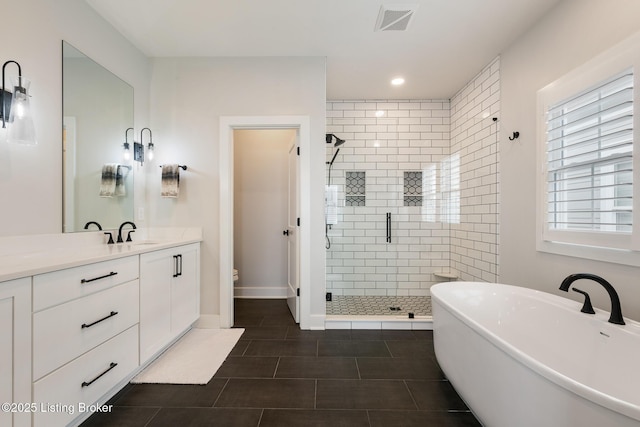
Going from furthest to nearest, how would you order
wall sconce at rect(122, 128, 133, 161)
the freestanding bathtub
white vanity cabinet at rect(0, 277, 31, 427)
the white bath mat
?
wall sconce at rect(122, 128, 133, 161) < the white bath mat < white vanity cabinet at rect(0, 277, 31, 427) < the freestanding bathtub

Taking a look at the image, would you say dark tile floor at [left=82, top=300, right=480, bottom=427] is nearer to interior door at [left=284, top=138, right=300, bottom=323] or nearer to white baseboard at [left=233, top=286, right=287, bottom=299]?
interior door at [left=284, top=138, right=300, bottom=323]

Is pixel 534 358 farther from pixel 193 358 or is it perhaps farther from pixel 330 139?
pixel 330 139

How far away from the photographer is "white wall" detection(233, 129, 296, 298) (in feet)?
12.6

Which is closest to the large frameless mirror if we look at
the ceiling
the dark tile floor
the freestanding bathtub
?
the ceiling

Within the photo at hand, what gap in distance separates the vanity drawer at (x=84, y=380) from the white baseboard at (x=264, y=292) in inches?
79.4

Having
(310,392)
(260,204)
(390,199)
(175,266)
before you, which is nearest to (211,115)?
(260,204)

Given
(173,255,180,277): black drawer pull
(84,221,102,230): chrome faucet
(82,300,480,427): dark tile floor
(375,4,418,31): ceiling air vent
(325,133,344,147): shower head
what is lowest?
(82,300,480,427): dark tile floor

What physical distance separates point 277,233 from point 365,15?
2.74 meters

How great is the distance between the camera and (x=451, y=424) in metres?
1.50

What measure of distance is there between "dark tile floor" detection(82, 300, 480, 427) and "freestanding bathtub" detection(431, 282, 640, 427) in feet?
0.88

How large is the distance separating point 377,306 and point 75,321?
2.81 m

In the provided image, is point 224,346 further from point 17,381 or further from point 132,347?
point 17,381

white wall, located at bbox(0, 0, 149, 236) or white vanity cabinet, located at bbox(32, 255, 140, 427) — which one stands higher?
white wall, located at bbox(0, 0, 149, 236)

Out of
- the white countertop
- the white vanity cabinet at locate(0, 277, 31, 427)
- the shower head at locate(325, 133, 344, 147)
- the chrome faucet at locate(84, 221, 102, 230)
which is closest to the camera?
the white vanity cabinet at locate(0, 277, 31, 427)
